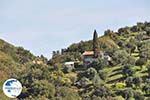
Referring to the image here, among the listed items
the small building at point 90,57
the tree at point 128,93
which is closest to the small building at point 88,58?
the small building at point 90,57

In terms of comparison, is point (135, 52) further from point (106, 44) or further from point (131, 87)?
point (131, 87)

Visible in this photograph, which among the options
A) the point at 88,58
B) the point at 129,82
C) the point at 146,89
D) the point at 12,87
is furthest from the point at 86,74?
the point at 12,87

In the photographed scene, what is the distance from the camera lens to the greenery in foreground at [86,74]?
90438 millimetres

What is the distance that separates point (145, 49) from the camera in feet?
382

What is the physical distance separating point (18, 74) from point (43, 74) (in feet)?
15.0

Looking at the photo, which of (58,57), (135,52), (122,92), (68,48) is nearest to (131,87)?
(122,92)

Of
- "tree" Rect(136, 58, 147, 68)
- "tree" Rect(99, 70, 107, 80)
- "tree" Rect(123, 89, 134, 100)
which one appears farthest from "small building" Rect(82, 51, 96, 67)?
"tree" Rect(123, 89, 134, 100)

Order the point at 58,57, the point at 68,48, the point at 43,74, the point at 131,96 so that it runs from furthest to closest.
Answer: the point at 68,48
the point at 58,57
the point at 43,74
the point at 131,96

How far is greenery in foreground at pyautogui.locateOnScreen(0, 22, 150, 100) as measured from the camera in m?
90.4

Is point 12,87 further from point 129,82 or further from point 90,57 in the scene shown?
point 90,57

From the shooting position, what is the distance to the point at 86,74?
107 metres

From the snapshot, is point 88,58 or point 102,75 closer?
point 102,75

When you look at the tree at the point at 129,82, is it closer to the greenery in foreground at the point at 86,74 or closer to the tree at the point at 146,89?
the greenery in foreground at the point at 86,74

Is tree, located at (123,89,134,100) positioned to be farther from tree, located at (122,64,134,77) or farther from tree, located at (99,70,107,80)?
tree, located at (99,70,107,80)
